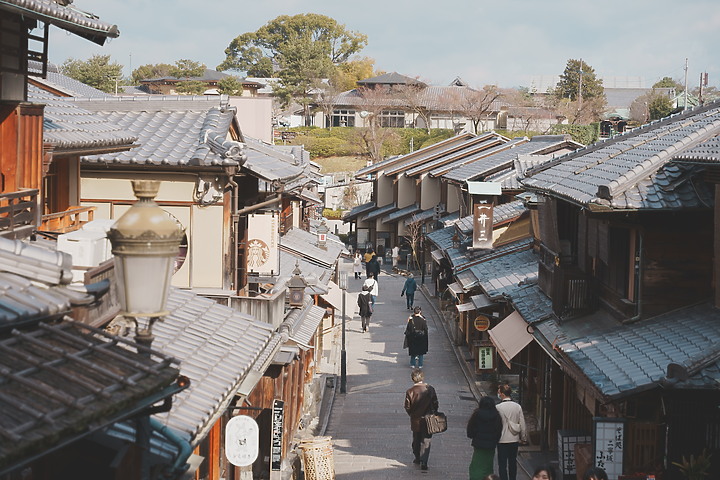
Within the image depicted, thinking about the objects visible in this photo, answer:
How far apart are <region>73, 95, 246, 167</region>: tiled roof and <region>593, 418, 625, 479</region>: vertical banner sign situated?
21.8ft

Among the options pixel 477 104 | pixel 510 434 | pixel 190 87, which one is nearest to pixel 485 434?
pixel 510 434

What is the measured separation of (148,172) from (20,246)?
942 cm

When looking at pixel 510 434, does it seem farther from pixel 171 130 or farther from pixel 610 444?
pixel 171 130

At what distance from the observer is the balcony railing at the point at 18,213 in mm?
8219

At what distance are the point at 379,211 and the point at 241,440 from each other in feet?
156

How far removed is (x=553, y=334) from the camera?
1603cm

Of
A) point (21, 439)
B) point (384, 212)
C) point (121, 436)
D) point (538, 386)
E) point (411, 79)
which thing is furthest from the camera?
point (411, 79)

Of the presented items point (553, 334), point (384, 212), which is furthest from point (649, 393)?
point (384, 212)

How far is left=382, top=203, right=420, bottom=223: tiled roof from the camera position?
5525 cm

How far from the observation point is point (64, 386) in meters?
4.90

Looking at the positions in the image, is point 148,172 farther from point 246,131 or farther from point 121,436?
point 246,131

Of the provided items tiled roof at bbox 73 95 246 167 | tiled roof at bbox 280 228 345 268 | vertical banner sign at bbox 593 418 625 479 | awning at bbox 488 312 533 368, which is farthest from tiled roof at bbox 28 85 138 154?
tiled roof at bbox 280 228 345 268

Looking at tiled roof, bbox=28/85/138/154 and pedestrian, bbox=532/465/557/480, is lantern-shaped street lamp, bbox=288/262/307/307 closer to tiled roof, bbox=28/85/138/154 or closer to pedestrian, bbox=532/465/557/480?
tiled roof, bbox=28/85/138/154

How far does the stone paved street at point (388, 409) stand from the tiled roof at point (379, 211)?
22073 millimetres
